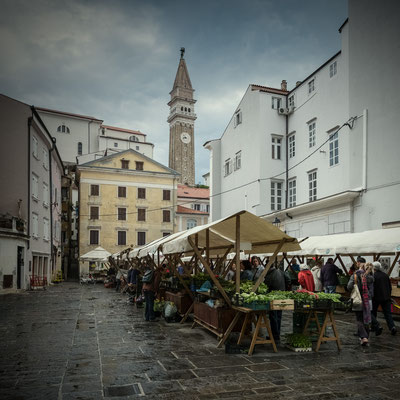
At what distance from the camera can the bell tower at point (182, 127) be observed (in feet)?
376

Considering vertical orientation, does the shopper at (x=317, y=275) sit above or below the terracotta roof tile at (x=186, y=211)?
below

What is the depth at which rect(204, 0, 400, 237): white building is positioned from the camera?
1981 cm

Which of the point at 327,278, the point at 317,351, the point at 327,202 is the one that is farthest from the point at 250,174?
the point at 317,351

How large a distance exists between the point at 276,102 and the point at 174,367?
2548cm

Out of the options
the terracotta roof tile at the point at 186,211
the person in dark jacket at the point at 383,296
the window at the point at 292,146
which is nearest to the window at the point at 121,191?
the terracotta roof tile at the point at 186,211

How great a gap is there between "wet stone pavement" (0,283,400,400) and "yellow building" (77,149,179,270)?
36.3m

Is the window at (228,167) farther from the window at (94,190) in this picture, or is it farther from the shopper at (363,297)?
the shopper at (363,297)

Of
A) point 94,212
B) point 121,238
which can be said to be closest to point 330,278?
point 121,238

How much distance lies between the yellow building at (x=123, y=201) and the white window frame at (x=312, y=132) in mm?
26108

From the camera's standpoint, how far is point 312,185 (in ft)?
86.5

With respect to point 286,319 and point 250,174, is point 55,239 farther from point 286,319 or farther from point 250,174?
point 286,319

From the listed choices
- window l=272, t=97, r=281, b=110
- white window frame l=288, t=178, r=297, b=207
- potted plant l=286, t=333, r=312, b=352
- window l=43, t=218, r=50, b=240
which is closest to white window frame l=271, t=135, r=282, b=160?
white window frame l=288, t=178, r=297, b=207

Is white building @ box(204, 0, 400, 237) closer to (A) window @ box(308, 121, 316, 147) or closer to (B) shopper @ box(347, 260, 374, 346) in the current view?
(A) window @ box(308, 121, 316, 147)

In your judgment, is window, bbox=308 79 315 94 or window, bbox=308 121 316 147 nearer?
window, bbox=308 121 316 147
